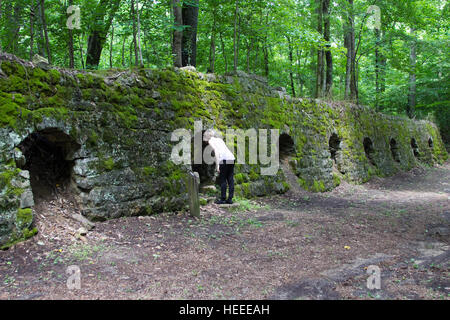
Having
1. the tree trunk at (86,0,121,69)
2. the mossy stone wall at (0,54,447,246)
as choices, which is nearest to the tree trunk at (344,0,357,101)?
the mossy stone wall at (0,54,447,246)

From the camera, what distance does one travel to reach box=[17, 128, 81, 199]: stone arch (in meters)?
4.57

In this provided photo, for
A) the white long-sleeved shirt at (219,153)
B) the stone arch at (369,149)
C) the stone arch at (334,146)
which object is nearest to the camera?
the white long-sleeved shirt at (219,153)

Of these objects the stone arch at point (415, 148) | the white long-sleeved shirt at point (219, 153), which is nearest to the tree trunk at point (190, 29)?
the white long-sleeved shirt at point (219, 153)

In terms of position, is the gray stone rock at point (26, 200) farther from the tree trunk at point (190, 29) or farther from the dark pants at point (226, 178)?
the tree trunk at point (190, 29)

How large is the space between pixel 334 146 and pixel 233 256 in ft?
29.1

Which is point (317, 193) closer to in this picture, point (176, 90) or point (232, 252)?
point (176, 90)

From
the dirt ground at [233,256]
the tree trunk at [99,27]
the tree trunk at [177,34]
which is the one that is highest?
the tree trunk at [99,27]

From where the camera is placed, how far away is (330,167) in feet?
35.0

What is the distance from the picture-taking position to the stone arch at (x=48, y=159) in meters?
4.57

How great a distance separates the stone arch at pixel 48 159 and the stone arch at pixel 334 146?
9.11 meters

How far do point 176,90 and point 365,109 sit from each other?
1054cm

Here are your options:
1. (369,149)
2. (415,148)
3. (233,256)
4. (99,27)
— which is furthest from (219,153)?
(415,148)

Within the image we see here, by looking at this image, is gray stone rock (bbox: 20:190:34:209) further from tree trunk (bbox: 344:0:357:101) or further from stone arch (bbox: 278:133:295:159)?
tree trunk (bbox: 344:0:357:101)

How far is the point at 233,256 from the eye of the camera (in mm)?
4016
